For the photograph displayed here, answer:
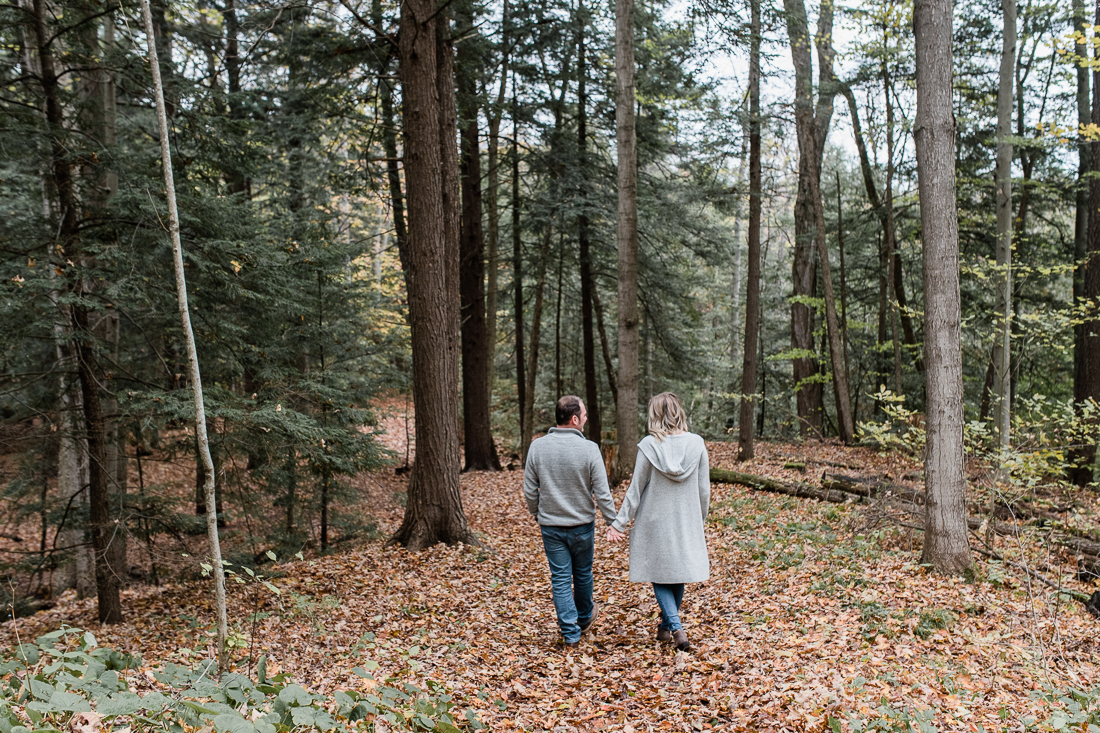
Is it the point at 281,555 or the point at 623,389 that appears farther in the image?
the point at 623,389

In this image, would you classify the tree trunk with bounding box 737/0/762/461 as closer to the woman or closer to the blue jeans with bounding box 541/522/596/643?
the woman

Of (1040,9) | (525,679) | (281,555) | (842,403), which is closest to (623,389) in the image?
(281,555)

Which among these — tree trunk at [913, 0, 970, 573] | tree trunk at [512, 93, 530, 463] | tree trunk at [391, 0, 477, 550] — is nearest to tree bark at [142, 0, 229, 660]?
tree trunk at [391, 0, 477, 550]

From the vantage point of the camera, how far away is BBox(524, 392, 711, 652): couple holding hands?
4.80m

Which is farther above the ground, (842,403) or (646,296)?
(646,296)

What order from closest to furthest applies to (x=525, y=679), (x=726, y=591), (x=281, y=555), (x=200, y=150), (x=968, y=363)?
(x=525, y=679), (x=726, y=591), (x=200, y=150), (x=281, y=555), (x=968, y=363)

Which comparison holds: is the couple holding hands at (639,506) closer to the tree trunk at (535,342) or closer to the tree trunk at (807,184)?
the tree trunk at (535,342)

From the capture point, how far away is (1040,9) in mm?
12055

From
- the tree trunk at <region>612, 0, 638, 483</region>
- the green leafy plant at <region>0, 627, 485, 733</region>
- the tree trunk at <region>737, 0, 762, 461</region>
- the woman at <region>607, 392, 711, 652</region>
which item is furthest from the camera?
the tree trunk at <region>737, 0, 762, 461</region>

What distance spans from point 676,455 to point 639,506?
0.53 m

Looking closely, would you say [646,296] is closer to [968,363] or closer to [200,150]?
[968,363]

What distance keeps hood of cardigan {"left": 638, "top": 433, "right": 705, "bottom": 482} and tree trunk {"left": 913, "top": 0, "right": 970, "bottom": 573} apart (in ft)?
9.10

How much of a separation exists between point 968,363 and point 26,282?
20548mm

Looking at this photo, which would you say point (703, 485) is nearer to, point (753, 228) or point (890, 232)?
point (753, 228)
